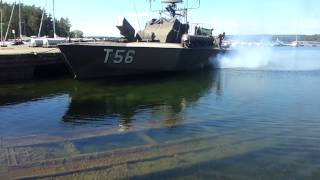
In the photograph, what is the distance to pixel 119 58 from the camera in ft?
78.1

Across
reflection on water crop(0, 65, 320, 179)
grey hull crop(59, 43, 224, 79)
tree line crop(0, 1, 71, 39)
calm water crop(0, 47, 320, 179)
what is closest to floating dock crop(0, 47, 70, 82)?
calm water crop(0, 47, 320, 179)

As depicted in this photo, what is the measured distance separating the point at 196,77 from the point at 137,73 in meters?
4.26

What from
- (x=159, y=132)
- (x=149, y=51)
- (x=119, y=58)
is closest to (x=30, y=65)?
(x=119, y=58)

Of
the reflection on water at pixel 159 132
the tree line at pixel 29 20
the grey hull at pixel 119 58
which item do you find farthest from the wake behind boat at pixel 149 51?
the tree line at pixel 29 20

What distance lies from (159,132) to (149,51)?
13.0m

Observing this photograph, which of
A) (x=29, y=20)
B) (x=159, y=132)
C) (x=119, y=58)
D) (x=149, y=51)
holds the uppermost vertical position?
(x=29, y=20)

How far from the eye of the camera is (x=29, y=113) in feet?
49.2

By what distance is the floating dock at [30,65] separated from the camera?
23141 millimetres

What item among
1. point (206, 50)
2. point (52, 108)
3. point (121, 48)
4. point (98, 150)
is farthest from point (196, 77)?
point (98, 150)

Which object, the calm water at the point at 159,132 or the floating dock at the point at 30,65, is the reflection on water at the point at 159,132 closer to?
the calm water at the point at 159,132

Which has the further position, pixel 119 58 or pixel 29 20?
pixel 29 20

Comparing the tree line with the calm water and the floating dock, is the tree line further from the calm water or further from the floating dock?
the calm water

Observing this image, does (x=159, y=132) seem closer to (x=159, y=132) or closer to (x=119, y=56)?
(x=159, y=132)

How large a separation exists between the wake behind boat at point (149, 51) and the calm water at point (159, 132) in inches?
72.6
